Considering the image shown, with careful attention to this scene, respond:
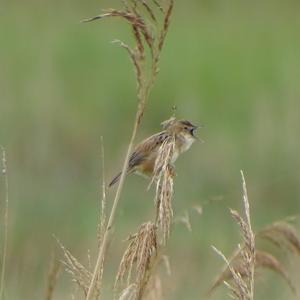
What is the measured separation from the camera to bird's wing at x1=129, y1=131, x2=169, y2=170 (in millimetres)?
3031

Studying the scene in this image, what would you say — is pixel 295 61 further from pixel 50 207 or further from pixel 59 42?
pixel 50 207

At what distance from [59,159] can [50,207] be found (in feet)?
4.74

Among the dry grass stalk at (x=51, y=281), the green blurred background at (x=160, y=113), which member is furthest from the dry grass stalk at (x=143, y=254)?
the green blurred background at (x=160, y=113)

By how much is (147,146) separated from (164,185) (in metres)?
0.42

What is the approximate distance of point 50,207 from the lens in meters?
9.82

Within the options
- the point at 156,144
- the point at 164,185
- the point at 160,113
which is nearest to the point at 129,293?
the point at 164,185

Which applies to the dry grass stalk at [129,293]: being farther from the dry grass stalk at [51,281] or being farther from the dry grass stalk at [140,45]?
the dry grass stalk at [51,281]

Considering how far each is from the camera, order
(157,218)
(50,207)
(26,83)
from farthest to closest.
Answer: (26,83), (50,207), (157,218)

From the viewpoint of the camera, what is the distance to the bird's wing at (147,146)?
303 cm

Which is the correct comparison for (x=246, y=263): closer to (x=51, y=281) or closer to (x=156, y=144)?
Answer: (x=156, y=144)

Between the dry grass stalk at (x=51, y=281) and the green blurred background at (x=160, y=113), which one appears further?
the green blurred background at (x=160, y=113)

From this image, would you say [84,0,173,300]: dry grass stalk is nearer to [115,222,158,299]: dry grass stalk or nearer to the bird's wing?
[115,222,158,299]: dry grass stalk

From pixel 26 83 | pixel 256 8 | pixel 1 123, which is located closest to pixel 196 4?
pixel 256 8

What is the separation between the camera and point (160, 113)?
12203 mm
